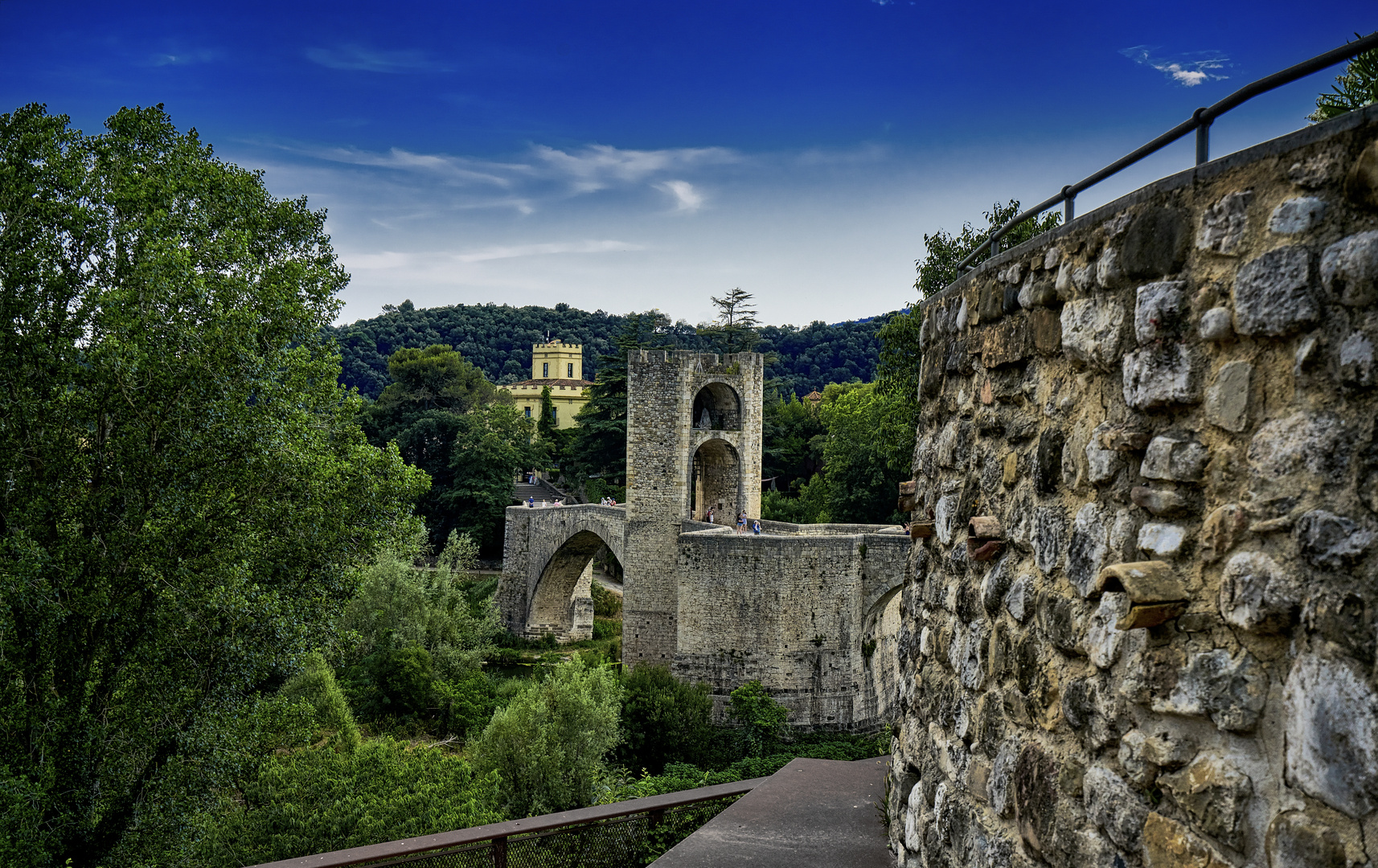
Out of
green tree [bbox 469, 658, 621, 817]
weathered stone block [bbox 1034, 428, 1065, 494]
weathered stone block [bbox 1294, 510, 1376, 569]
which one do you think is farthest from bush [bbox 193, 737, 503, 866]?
weathered stone block [bbox 1294, 510, 1376, 569]

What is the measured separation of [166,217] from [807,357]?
5194 centimetres

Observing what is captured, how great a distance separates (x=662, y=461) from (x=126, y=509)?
13.3m

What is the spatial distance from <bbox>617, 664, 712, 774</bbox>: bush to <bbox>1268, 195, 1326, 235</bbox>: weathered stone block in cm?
1618

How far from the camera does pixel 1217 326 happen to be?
1605 millimetres

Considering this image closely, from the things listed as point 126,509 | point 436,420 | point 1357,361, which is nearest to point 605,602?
point 436,420

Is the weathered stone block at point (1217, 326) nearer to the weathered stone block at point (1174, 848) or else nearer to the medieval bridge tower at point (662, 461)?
the weathered stone block at point (1174, 848)

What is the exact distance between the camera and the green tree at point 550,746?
12773mm

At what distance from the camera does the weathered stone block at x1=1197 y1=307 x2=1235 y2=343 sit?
1.59m

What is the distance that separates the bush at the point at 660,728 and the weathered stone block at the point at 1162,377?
15.8 m

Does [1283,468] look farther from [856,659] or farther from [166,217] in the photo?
[856,659]

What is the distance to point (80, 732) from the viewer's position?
8359 mm

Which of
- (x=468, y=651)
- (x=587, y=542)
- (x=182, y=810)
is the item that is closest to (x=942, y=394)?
(x=182, y=810)

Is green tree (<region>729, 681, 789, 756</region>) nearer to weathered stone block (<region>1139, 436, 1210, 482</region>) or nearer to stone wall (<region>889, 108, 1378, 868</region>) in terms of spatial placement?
stone wall (<region>889, 108, 1378, 868</region>)

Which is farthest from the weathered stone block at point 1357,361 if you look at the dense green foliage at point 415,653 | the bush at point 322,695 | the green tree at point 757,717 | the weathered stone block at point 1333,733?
the dense green foliage at point 415,653
